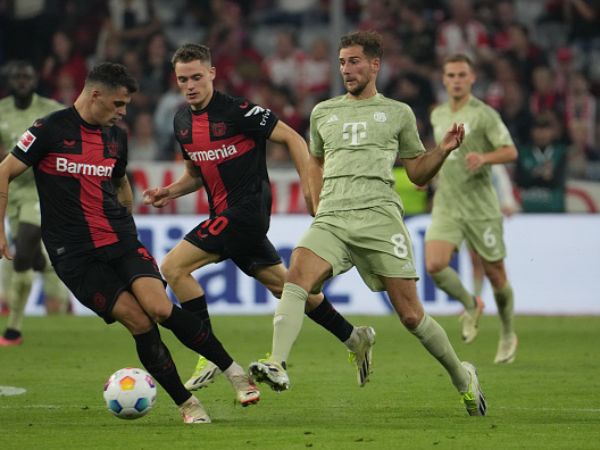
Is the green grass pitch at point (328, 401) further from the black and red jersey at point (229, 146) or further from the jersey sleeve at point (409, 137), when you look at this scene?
the jersey sleeve at point (409, 137)

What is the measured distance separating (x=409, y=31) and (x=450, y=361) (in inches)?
496

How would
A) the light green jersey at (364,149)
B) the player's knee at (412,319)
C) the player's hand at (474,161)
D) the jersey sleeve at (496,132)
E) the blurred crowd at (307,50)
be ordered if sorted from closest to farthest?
1. the player's knee at (412,319)
2. the light green jersey at (364,149)
3. the player's hand at (474,161)
4. the jersey sleeve at (496,132)
5. the blurred crowd at (307,50)

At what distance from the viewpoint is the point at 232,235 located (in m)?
8.77

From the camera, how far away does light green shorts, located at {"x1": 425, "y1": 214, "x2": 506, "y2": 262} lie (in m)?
11.4

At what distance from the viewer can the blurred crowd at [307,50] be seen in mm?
18766

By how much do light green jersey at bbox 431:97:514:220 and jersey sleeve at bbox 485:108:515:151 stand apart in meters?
0.01

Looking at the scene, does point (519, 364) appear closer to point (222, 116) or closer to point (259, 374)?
point (222, 116)

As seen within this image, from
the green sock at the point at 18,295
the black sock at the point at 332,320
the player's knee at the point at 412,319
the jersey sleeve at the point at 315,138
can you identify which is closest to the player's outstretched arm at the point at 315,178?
the jersey sleeve at the point at 315,138

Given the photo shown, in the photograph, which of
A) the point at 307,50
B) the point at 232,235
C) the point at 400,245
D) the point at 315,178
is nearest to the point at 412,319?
the point at 400,245

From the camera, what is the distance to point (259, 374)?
7023mm

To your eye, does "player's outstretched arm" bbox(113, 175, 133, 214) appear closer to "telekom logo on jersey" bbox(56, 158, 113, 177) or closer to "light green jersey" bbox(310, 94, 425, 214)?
"telekom logo on jersey" bbox(56, 158, 113, 177)

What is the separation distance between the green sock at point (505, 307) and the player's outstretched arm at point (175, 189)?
3.37 m

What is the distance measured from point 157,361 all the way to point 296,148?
1.83m

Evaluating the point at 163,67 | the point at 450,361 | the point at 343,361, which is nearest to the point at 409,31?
the point at 163,67
